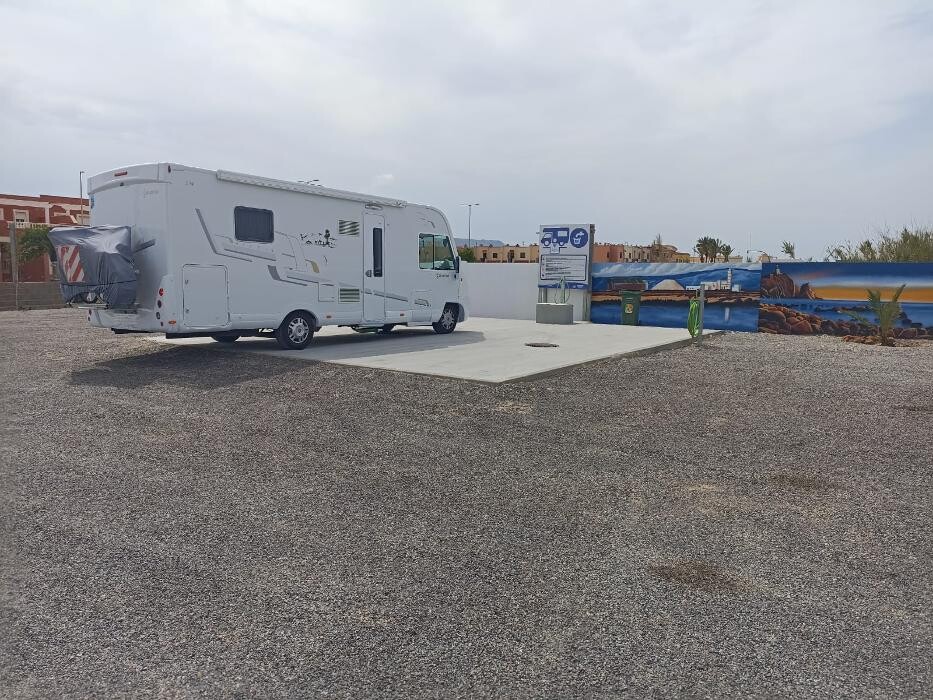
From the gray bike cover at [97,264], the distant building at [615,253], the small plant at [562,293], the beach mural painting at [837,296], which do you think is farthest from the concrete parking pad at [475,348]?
the distant building at [615,253]

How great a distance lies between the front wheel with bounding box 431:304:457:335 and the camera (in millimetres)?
15469

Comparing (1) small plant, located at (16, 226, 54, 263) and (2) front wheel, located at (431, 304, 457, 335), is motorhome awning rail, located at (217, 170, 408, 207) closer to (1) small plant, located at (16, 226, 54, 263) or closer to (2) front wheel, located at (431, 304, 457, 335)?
(2) front wheel, located at (431, 304, 457, 335)

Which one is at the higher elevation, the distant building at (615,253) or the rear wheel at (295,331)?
the distant building at (615,253)

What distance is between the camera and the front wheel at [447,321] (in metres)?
15.5

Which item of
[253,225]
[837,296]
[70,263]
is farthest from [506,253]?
[70,263]

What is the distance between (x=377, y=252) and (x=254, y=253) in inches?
109

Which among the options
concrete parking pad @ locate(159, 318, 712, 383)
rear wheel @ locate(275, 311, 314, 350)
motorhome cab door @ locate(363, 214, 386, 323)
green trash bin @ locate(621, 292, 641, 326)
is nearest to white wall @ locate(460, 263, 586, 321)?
green trash bin @ locate(621, 292, 641, 326)

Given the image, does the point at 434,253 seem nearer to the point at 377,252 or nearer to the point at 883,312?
the point at 377,252

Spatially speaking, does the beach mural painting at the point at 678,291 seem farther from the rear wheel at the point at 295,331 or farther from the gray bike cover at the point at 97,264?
the gray bike cover at the point at 97,264

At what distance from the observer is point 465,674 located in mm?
2748

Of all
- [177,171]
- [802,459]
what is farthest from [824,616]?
[177,171]

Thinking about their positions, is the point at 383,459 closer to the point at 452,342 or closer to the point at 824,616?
the point at 824,616

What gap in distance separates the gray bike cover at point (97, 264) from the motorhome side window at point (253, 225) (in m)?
1.57

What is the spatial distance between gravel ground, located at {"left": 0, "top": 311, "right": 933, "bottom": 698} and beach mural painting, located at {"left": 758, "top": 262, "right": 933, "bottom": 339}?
36.6 feet
